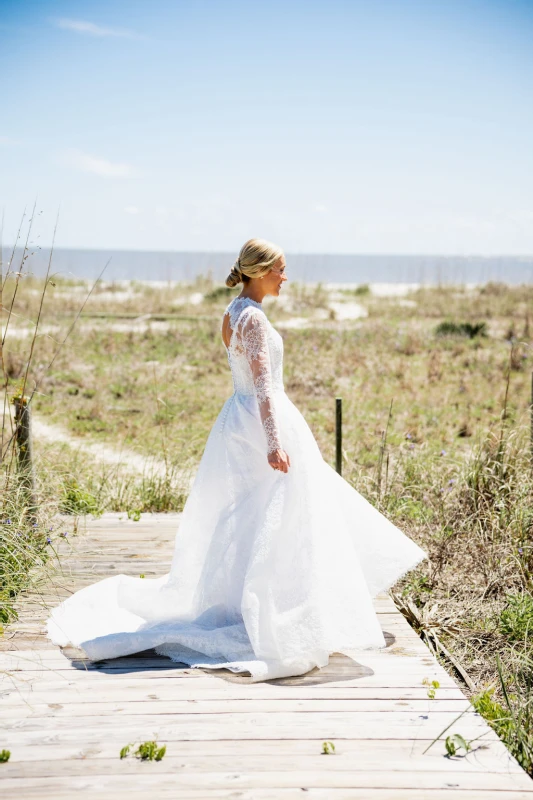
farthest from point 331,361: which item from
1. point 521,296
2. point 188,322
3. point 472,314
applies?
point 521,296

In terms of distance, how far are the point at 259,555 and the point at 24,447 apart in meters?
2.22

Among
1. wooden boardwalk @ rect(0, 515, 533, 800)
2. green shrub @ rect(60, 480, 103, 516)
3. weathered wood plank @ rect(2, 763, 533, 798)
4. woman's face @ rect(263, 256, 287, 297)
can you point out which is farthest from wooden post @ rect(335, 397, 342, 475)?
weathered wood plank @ rect(2, 763, 533, 798)

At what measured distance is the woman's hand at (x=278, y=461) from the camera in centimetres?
352

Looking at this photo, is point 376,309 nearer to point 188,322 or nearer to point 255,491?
point 188,322

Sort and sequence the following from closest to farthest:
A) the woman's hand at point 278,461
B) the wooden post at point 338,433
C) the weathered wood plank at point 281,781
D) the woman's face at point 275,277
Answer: the weathered wood plank at point 281,781 → the woman's hand at point 278,461 → the woman's face at point 275,277 → the wooden post at point 338,433

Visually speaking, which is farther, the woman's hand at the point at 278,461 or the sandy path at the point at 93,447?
the sandy path at the point at 93,447

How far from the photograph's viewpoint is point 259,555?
11.3 ft

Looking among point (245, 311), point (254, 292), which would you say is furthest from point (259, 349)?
point (254, 292)

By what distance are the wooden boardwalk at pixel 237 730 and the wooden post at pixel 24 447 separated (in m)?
1.37

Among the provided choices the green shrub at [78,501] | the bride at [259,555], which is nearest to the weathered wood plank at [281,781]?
the bride at [259,555]

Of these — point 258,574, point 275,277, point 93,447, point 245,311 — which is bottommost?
point 93,447

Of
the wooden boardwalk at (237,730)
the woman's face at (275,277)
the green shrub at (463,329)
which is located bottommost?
the wooden boardwalk at (237,730)

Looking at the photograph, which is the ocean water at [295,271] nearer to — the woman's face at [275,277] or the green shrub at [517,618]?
the woman's face at [275,277]

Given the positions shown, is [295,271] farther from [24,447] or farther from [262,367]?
[262,367]
